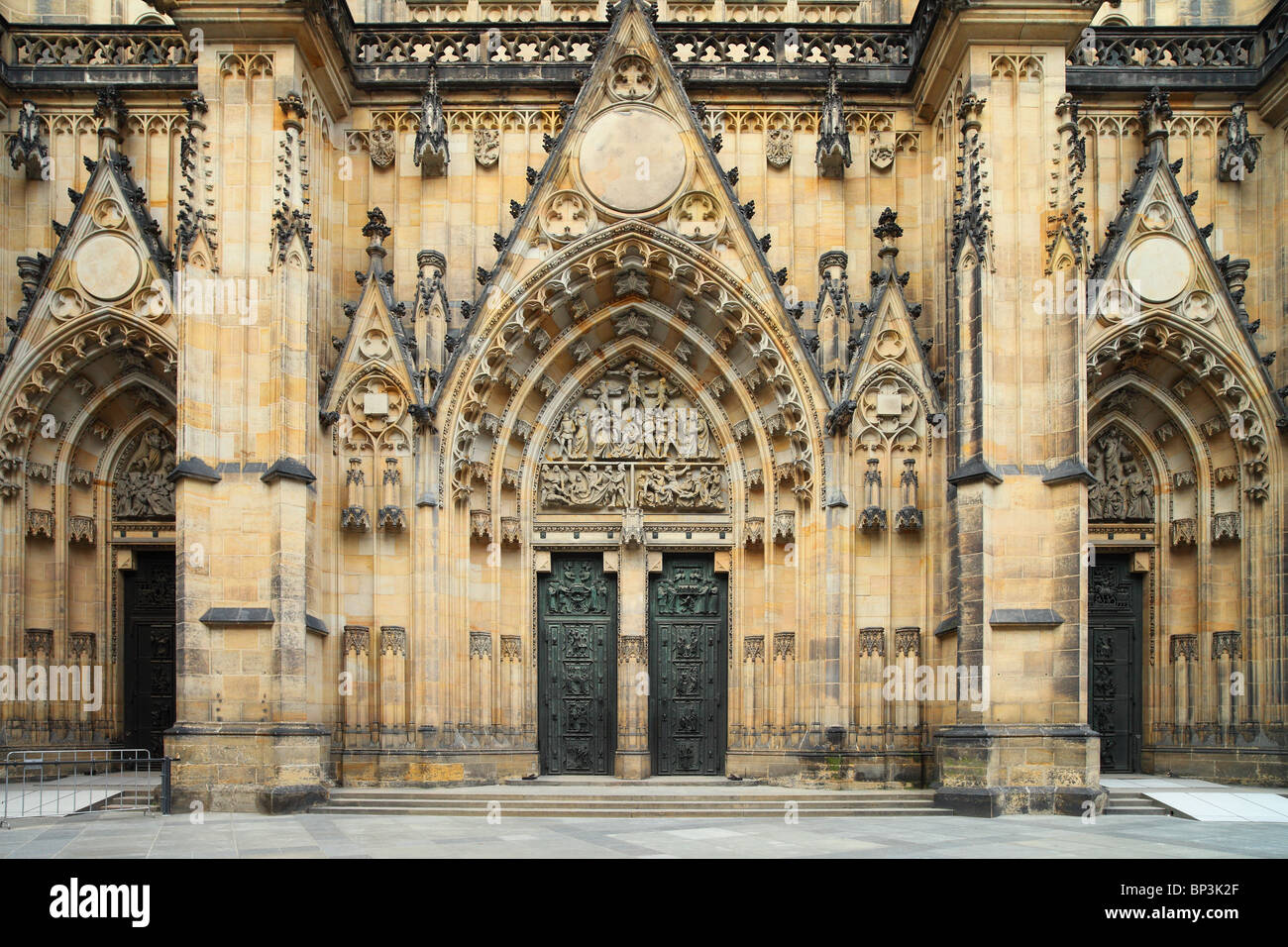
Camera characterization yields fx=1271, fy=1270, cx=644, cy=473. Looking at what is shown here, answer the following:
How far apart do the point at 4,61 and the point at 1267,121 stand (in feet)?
63.5

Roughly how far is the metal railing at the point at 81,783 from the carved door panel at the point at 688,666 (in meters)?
7.41

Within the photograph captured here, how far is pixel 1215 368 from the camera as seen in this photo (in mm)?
19047

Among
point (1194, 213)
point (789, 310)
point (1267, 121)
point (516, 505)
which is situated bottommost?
point (516, 505)

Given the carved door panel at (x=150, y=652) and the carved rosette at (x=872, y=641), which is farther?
the carved door panel at (x=150, y=652)

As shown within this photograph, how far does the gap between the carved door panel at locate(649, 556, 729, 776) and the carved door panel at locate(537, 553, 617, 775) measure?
694 mm

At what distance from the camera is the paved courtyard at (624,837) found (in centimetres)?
1217

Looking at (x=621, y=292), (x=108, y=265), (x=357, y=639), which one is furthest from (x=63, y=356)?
(x=621, y=292)

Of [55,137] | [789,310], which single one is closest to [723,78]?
[789,310]

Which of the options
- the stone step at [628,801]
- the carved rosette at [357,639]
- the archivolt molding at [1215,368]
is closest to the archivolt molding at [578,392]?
the carved rosette at [357,639]

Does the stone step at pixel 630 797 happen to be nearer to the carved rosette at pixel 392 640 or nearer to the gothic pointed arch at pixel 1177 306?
the carved rosette at pixel 392 640

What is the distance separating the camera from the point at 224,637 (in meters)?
16.5

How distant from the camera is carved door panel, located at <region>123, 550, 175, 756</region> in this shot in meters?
19.6

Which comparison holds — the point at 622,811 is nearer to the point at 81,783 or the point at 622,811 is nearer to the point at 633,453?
the point at 633,453

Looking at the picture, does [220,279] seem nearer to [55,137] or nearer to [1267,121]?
[55,137]
